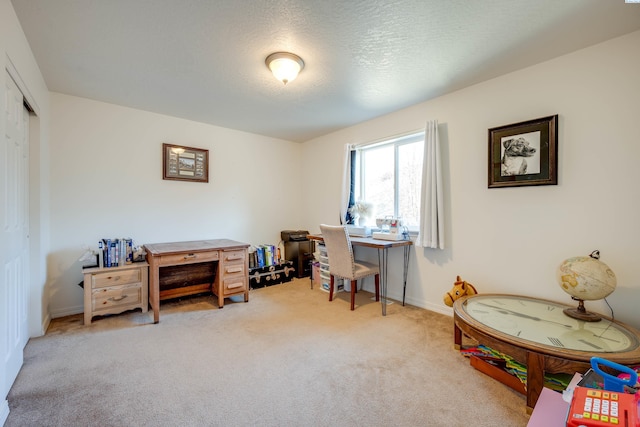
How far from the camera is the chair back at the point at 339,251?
3008 millimetres

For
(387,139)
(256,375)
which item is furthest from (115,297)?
(387,139)

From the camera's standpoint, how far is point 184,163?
3717 mm

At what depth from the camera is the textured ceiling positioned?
1688 mm

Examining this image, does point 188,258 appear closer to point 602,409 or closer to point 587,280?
point 602,409

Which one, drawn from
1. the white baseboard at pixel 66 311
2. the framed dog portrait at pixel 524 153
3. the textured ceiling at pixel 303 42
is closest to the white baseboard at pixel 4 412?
the white baseboard at pixel 66 311

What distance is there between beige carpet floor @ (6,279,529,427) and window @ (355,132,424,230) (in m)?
1.35

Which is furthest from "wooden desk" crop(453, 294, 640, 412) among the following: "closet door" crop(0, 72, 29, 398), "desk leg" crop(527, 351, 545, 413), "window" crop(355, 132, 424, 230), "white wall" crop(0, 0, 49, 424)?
"white wall" crop(0, 0, 49, 424)

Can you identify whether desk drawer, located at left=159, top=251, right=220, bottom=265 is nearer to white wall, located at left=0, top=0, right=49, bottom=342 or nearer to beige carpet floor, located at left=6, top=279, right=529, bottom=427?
beige carpet floor, located at left=6, top=279, right=529, bottom=427

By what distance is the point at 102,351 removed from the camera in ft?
7.23

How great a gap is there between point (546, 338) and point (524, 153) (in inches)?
60.9

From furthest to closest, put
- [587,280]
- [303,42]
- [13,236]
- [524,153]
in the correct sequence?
[524,153], [303,42], [13,236], [587,280]

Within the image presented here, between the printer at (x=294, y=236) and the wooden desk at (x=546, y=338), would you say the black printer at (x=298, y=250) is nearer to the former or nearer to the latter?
the printer at (x=294, y=236)

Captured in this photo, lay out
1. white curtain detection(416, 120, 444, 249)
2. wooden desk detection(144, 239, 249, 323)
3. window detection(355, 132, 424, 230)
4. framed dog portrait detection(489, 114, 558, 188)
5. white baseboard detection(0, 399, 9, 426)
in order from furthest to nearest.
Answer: window detection(355, 132, 424, 230) < white curtain detection(416, 120, 444, 249) < wooden desk detection(144, 239, 249, 323) < framed dog portrait detection(489, 114, 558, 188) < white baseboard detection(0, 399, 9, 426)

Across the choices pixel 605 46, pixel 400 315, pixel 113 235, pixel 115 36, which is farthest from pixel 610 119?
pixel 113 235
